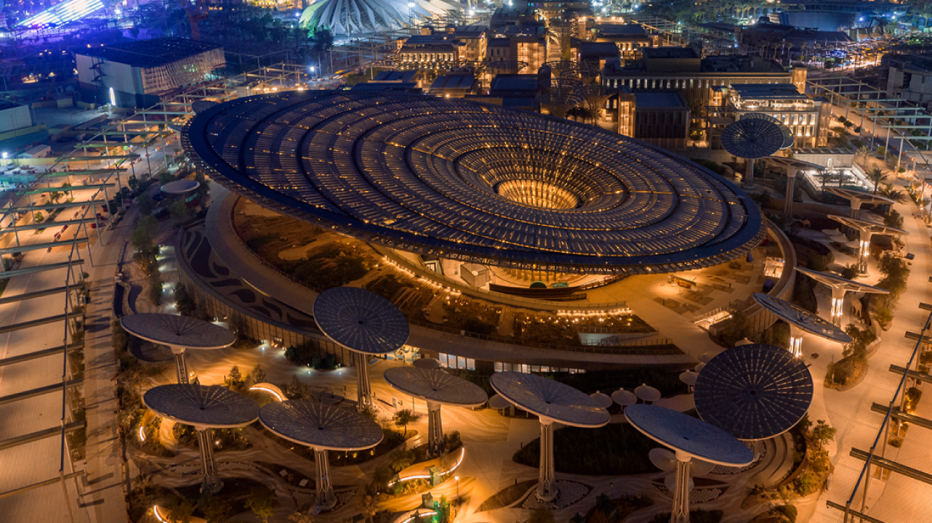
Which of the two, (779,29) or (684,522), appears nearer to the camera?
(684,522)

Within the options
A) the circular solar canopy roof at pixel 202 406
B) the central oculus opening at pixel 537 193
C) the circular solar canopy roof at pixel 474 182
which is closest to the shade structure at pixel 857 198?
the circular solar canopy roof at pixel 474 182

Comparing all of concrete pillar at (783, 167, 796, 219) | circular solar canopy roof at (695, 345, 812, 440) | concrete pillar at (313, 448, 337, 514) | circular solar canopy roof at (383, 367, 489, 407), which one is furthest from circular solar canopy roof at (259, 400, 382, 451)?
concrete pillar at (783, 167, 796, 219)

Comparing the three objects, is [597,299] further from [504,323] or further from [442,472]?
[442,472]

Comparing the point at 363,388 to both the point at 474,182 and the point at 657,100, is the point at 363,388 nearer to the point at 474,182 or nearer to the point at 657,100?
the point at 474,182

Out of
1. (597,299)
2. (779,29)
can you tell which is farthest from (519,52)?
(597,299)

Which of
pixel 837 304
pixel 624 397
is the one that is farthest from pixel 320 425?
pixel 837 304

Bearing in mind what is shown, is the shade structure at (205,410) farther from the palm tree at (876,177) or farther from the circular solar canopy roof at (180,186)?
the palm tree at (876,177)

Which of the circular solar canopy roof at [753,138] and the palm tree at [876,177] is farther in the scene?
the palm tree at [876,177]
